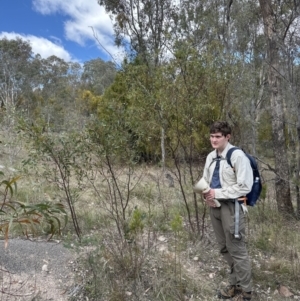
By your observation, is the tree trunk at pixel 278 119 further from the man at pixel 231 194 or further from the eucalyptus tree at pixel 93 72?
the eucalyptus tree at pixel 93 72

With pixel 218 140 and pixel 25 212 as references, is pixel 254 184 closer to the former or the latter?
pixel 218 140

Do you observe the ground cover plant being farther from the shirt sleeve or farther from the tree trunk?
the tree trunk

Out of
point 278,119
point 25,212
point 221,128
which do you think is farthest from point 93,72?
point 25,212

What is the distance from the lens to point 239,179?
237 cm

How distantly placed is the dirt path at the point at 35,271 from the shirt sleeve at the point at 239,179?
63.6 inches

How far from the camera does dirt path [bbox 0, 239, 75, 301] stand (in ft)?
8.46

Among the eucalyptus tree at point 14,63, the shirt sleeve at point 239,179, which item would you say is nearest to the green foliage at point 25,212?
the shirt sleeve at point 239,179

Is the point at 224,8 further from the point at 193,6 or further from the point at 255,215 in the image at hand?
the point at 255,215

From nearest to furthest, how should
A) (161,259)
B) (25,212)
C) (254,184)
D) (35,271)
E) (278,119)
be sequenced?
(25,212)
(254,184)
(35,271)
(161,259)
(278,119)

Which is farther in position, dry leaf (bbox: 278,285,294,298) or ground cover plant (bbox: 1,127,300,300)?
dry leaf (bbox: 278,285,294,298)

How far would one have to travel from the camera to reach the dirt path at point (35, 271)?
258 centimetres

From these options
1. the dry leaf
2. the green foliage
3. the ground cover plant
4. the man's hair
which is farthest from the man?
the green foliage

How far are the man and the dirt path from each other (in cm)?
146

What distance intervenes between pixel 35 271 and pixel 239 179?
6.70 ft
